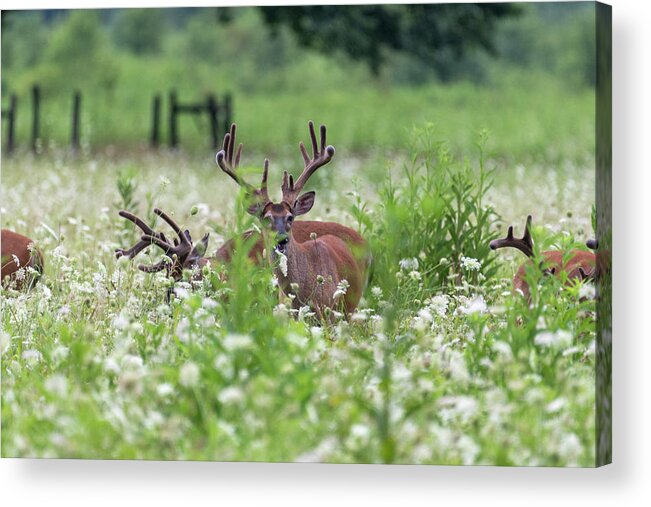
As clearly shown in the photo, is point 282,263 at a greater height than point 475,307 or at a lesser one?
greater

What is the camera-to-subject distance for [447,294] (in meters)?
7.16

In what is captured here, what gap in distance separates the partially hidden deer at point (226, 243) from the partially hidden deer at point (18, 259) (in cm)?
49

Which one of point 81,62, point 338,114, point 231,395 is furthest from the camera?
point 338,114

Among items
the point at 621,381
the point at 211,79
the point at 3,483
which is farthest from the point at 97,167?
the point at 211,79

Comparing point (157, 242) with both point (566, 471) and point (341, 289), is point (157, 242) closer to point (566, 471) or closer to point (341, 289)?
point (341, 289)

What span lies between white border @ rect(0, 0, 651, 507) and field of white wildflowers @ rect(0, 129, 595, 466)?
0.20 meters

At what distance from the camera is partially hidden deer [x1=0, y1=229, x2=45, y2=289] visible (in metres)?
7.50

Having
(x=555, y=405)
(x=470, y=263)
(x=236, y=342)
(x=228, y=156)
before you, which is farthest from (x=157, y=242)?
(x=555, y=405)

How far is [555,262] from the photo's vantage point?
257 inches

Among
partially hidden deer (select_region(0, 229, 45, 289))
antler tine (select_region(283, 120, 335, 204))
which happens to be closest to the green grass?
partially hidden deer (select_region(0, 229, 45, 289))

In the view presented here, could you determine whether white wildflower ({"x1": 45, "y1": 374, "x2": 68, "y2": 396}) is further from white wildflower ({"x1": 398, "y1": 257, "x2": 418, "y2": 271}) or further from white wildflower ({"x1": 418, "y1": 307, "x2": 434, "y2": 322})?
white wildflower ({"x1": 398, "y1": 257, "x2": 418, "y2": 271})

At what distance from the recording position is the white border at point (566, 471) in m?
6.02

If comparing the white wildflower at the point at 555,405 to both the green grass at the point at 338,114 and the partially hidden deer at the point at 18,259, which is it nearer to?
the partially hidden deer at the point at 18,259

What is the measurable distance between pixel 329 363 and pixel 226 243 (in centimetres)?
103
